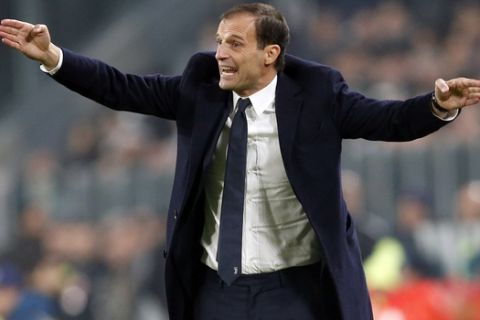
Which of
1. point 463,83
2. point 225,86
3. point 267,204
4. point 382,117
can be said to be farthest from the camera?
point 267,204

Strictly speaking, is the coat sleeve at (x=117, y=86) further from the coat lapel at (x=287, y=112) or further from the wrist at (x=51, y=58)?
the coat lapel at (x=287, y=112)

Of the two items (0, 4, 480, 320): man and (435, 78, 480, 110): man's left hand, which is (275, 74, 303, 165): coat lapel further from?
(435, 78, 480, 110): man's left hand

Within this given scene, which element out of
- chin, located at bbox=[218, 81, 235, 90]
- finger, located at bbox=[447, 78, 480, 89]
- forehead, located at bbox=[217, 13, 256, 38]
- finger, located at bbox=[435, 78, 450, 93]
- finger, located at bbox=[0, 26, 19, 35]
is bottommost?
chin, located at bbox=[218, 81, 235, 90]

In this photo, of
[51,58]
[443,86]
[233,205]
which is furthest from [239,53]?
[443,86]

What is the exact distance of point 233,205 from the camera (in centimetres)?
466

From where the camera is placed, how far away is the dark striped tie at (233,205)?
183 inches

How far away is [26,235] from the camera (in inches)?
362

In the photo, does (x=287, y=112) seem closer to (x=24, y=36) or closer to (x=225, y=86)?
(x=225, y=86)

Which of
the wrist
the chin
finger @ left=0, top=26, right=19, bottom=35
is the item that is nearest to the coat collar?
the chin

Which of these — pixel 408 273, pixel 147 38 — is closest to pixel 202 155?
pixel 408 273

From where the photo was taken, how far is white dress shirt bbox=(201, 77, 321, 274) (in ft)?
15.3

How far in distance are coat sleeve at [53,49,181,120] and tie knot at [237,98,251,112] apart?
0.20 metres

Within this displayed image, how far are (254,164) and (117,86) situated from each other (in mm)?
488

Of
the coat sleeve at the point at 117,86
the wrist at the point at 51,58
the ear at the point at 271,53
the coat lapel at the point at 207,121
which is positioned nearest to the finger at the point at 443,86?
the ear at the point at 271,53
